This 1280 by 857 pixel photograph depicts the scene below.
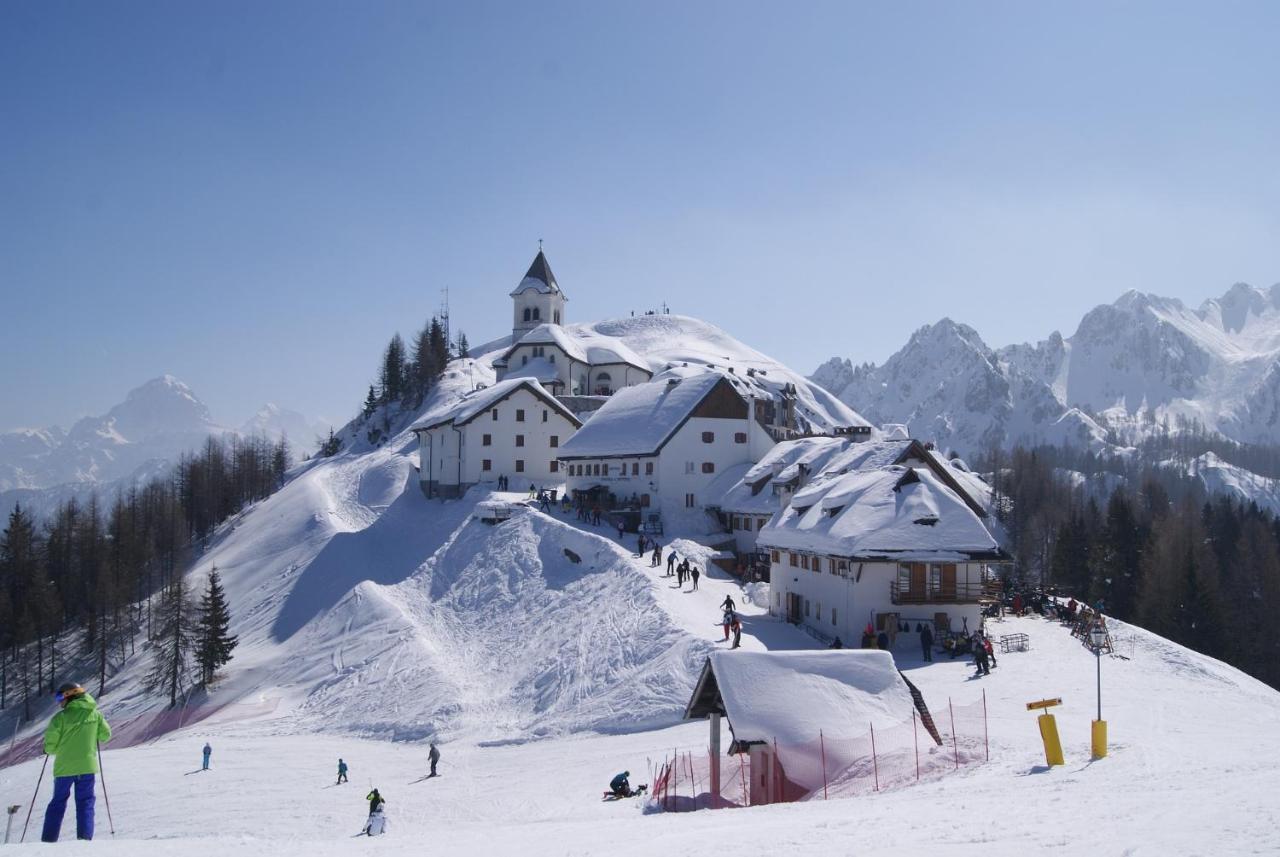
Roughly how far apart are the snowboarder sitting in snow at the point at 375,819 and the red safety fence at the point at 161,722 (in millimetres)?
21364

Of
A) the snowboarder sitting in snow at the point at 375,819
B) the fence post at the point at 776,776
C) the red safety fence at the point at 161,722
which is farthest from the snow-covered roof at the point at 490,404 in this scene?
the fence post at the point at 776,776

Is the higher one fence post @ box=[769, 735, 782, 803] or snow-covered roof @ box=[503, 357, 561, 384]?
snow-covered roof @ box=[503, 357, 561, 384]

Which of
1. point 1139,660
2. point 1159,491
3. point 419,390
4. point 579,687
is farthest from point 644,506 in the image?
point 1159,491

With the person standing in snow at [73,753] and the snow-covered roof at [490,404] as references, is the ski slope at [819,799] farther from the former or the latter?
the snow-covered roof at [490,404]

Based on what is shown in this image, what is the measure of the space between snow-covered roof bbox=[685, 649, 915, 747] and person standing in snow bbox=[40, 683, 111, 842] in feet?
40.4

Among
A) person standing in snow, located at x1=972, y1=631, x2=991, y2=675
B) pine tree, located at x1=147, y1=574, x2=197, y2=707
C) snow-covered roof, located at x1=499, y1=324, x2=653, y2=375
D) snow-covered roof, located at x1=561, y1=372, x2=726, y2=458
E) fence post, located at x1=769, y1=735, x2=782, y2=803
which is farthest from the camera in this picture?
snow-covered roof, located at x1=499, y1=324, x2=653, y2=375

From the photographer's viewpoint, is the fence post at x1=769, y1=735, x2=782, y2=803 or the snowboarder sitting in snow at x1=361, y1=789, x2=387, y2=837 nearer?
the fence post at x1=769, y1=735, x2=782, y2=803

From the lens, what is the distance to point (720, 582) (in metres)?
50.1

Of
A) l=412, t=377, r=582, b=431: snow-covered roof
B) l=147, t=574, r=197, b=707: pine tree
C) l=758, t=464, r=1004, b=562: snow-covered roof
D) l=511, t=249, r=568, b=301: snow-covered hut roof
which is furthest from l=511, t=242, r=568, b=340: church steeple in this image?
l=758, t=464, r=1004, b=562: snow-covered roof

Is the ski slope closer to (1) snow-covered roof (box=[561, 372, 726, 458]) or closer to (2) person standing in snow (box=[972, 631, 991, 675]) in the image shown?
(2) person standing in snow (box=[972, 631, 991, 675])

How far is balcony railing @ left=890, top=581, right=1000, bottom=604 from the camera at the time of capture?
125 ft

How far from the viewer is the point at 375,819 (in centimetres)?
2373

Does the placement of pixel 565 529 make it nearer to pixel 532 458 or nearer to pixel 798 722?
pixel 532 458

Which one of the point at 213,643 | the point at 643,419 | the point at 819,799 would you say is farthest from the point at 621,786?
the point at 643,419
